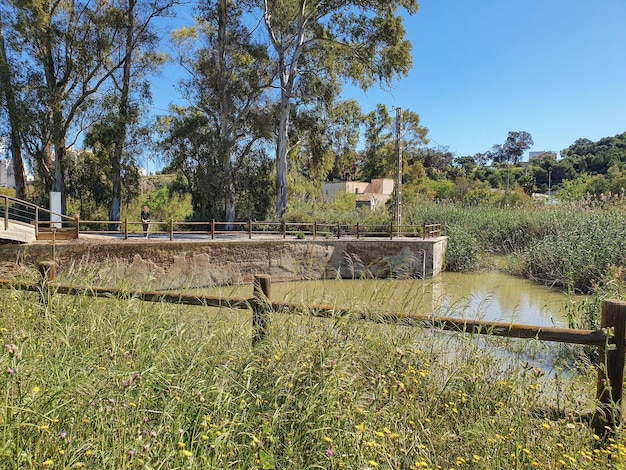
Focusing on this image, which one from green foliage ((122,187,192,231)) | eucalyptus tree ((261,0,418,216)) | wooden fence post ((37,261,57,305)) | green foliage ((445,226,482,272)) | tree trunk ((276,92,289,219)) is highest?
eucalyptus tree ((261,0,418,216))

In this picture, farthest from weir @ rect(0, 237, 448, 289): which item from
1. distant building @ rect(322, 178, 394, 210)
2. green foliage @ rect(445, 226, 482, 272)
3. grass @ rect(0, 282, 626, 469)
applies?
distant building @ rect(322, 178, 394, 210)

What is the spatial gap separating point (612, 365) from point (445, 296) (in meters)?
1.79

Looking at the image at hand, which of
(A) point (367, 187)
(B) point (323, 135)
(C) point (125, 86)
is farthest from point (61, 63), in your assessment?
(A) point (367, 187)

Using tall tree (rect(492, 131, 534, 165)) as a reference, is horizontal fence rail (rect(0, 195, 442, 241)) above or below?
below

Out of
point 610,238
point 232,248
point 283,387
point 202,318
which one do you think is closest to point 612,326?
point 283,387

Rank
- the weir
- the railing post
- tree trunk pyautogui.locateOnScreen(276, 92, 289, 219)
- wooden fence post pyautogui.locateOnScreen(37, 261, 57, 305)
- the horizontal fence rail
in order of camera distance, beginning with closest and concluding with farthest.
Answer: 1. the railing post
2. wooden fence post pyautogui.locateOnScreen(37, 261, 57, 305)
3. the weir
4. the horizontal fence rail
5. tree trunk pyautogui.locateOnScreen(276, 92, 289, 219)

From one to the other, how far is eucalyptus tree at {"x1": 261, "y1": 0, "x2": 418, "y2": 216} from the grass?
1906 centimetres

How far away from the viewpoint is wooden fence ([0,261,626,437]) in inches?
106

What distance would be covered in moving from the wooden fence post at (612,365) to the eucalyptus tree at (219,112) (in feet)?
67.1

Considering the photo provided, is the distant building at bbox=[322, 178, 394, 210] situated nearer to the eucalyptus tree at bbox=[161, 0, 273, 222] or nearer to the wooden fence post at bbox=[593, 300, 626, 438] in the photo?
the eucalyptus tree at bbox=[161, 0, 273, 222]

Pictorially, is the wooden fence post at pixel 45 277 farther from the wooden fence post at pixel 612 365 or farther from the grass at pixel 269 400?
the wooden fence post at pixel 612 365

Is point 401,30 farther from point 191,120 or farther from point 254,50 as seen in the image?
point 191,120

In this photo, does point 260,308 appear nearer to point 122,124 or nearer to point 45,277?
point 45,277

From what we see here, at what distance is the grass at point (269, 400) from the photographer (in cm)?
196
